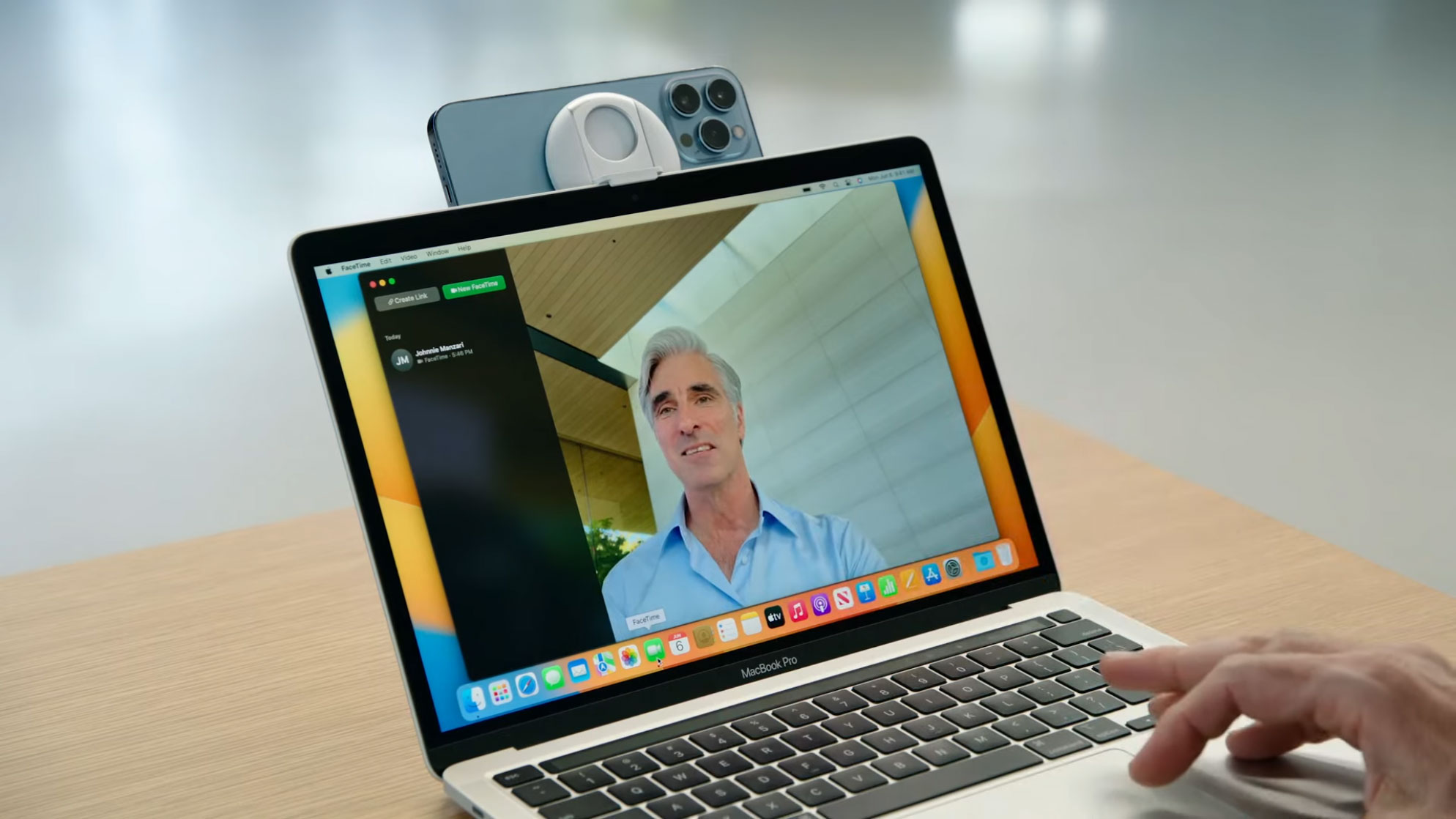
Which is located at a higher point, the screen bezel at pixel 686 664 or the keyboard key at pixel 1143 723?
the screen bezel at pixel 686 664

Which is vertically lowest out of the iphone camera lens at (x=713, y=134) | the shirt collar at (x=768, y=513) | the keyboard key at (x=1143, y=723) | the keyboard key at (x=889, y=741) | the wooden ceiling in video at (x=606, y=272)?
the keyboard key at (x=1143, y=723)

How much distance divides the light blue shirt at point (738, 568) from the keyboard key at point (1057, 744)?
0.54 ft

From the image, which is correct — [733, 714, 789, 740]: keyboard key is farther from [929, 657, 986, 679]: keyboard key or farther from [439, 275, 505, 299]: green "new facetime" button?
[439, 275, 505, 299]: green "new facetime" button

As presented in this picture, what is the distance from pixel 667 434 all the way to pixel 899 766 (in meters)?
0.25

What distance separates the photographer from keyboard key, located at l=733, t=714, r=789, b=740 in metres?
0.72

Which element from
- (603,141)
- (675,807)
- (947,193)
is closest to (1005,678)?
(675,807)

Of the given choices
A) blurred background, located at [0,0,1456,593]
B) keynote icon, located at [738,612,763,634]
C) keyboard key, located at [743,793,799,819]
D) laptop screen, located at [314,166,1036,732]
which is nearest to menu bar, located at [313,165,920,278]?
laptop screen, located at [314,166,1036,732]

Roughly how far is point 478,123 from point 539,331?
0.23 m

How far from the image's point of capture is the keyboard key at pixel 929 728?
0.71m

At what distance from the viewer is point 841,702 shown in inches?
29.6

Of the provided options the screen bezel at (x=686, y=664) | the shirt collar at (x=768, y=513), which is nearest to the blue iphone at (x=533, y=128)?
the screen bezel at (x=686, y=664)

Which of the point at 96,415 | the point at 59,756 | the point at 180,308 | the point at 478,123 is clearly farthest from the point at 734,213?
the point at 180,308

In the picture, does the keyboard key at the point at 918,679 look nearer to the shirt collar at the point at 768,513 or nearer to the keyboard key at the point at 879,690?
the keyboard key at the point at 879,690

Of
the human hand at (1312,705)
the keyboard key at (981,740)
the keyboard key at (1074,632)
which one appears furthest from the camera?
the keyboard key at (1074,632)
